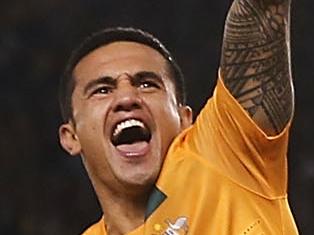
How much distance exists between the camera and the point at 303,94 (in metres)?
4.64

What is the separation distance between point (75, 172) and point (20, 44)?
2.03 feet

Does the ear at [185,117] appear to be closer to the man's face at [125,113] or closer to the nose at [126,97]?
the man's face at [125,113]

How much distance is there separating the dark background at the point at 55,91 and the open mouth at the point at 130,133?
7.69 ft

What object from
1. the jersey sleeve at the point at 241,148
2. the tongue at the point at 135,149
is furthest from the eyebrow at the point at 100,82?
the jersey sleeve at the point at 241,148

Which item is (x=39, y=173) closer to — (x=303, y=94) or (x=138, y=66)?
(x=303, y=94)

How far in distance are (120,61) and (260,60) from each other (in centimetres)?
35

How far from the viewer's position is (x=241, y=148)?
191cm

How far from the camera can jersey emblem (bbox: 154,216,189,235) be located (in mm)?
1984

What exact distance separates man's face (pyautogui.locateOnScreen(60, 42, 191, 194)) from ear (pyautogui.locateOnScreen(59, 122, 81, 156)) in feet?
0.20

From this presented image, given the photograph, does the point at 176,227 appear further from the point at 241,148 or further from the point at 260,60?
the point at 260,60

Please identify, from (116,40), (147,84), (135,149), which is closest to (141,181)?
(135,149)

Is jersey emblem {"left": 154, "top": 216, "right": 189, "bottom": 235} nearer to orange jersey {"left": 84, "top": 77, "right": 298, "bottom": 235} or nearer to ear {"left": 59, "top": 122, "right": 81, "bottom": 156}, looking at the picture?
orange jersey {"left": 84, "top": 77, "right": 298, "bottom": 235}

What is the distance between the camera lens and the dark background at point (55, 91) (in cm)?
454

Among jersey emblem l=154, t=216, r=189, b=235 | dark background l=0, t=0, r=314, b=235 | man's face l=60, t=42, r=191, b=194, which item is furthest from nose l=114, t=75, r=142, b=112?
dark background l=0, t=0, r=314, b=235
